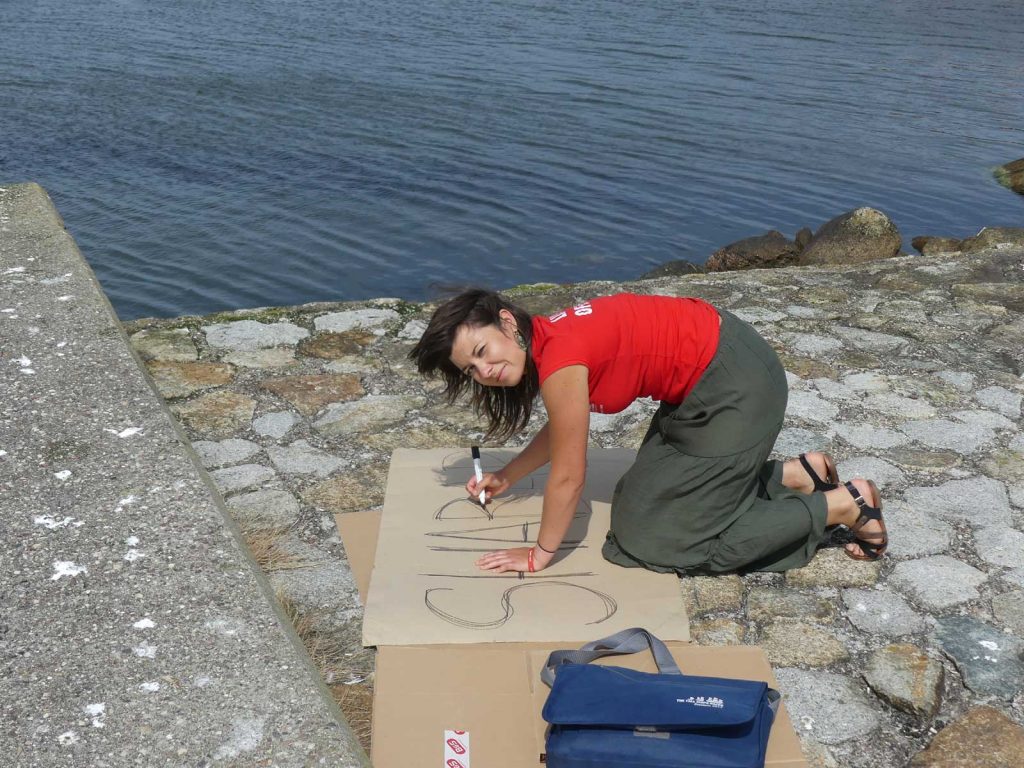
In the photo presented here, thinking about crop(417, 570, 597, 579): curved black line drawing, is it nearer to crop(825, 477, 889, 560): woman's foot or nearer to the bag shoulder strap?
the bag shoulder strap

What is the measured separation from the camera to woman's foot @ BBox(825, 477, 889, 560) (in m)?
3.67

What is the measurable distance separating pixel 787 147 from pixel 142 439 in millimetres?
12267

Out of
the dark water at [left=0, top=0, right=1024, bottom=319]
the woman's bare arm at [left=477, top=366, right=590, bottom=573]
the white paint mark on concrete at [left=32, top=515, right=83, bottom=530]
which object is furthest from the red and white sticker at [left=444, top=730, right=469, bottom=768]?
the dark water at [left=0, top=0, right=1024, bottom=319]

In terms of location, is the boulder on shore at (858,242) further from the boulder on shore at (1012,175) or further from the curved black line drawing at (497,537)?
the curved black line drawing at (497,537)

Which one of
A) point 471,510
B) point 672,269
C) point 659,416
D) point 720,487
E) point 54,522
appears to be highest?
point 659,416

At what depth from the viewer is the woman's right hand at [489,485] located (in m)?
3.91

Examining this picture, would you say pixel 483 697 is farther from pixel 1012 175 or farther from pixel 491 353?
pixel 1012 175

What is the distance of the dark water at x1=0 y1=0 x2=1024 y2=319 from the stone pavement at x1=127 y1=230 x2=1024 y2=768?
4.32 meters

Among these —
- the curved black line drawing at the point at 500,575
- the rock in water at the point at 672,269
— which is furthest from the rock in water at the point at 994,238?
the curved black line drawing at the point at 500,575

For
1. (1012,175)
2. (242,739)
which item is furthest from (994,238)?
(242,739)

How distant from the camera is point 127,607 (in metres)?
2.88

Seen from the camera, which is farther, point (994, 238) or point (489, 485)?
point (994, 238)

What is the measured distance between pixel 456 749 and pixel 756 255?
875 centimetres

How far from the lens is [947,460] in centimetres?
446
